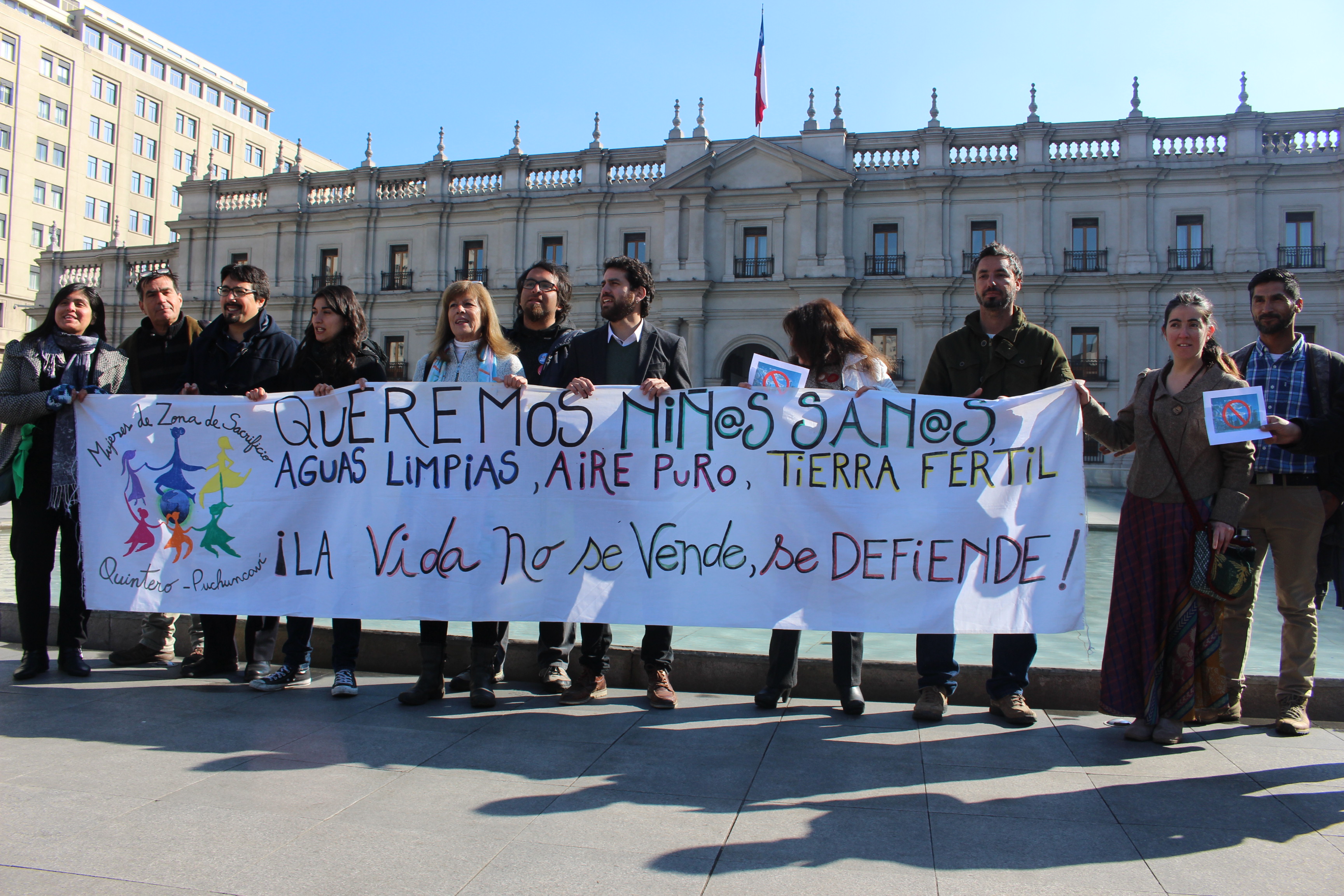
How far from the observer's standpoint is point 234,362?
4770mm

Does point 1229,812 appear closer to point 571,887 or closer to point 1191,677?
point 1191,677

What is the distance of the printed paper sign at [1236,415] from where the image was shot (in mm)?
3504

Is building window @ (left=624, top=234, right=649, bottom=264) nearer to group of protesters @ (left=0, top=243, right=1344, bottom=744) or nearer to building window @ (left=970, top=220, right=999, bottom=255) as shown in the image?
building window @ (left=970, top=220, right=999, bottom=255)

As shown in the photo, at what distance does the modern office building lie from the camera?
167ft

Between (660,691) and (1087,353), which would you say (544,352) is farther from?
(1087,353)

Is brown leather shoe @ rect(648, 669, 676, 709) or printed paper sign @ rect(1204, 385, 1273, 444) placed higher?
printed paper sign @ rect(1204, 385, 1273, 444)

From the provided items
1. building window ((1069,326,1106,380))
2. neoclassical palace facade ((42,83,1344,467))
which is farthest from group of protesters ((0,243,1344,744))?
building window ((1069,326,1106,380))

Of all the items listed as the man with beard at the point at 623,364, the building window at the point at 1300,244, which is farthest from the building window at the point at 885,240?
the man with beard at the point at 623,364

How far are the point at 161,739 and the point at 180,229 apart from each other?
4088 cm

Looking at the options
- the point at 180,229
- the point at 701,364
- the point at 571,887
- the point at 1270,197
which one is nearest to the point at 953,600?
the point at 571,887

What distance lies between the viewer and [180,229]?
38.1 metres

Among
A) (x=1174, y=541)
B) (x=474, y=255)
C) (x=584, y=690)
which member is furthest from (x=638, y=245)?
(x=1174, y=541)

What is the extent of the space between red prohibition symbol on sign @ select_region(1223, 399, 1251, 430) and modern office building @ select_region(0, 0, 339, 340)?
49624mm

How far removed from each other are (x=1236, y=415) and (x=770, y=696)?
2.29 m
